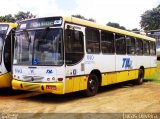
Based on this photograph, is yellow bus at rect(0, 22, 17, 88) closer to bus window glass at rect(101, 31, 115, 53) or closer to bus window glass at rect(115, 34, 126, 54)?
bus window glass at rect(101, 31, 115, 53)

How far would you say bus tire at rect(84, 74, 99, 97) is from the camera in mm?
13108

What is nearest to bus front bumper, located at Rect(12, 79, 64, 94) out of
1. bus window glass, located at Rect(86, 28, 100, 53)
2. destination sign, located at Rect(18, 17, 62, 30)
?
destination sign, located at Rect(18, 17, 62, 30)

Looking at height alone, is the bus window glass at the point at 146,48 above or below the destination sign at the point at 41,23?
below

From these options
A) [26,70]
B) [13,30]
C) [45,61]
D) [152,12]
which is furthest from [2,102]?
[152,12]

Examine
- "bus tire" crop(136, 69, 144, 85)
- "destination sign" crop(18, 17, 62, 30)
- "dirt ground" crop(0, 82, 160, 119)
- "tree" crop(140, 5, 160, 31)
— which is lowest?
"dirt ground" crop(0, 82, 160, 119)

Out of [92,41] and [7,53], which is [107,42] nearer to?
[92,41]

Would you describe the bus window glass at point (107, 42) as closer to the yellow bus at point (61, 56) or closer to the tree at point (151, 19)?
the yellow bus at point (61, 56)

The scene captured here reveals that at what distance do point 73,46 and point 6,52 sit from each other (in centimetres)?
289

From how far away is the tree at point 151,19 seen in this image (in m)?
67.2

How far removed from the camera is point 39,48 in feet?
38.4

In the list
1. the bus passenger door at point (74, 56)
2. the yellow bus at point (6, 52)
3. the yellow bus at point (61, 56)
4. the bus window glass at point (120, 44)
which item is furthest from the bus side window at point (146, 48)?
the yellow bus at point (6, 52)

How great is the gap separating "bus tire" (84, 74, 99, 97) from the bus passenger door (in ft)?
2.49

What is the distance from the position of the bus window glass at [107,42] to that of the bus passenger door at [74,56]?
1.87 m

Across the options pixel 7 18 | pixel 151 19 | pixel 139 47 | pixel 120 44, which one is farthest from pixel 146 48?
pixel 151 19
